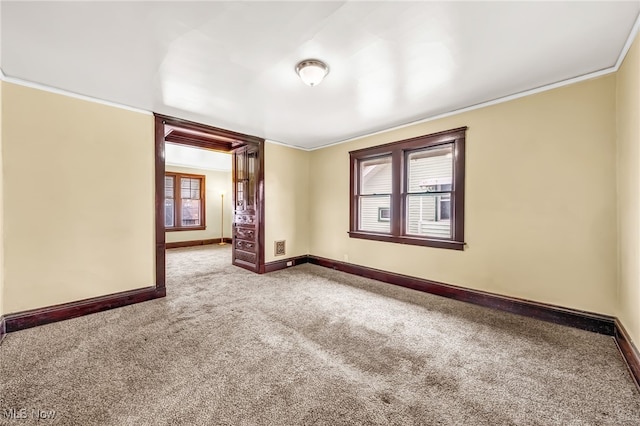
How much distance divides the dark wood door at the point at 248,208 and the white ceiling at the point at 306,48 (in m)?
1.73

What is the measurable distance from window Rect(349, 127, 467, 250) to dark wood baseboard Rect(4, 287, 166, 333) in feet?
10.8

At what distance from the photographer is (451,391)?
1.73m

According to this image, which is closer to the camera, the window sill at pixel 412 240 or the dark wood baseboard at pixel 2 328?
the dark wood baseboard at pixel 2 328

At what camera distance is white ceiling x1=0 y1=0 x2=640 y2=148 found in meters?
1.72

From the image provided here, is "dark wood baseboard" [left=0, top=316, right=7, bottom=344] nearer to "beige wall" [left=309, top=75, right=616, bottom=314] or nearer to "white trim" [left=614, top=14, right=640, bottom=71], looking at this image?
"beige wall" [left=309, top=75, right=616, bottom=314]

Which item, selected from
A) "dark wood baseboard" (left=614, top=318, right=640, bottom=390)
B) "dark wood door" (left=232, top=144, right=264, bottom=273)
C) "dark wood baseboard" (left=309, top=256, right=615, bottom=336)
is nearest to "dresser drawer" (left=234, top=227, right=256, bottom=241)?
"dark wood door" (left=232, top=144, right=264, bottom=273)

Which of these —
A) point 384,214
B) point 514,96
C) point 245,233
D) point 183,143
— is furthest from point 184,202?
point 514,96

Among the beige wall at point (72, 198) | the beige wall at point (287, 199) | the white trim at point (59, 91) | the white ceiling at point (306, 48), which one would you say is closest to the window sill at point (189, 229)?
the beige wall at point (287, 199)

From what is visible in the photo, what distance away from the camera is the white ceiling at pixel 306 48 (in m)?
1.72

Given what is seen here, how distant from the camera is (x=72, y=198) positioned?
9.62 ft

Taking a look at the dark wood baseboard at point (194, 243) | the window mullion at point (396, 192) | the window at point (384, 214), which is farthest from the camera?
the dark wood baseboard at point (194, 243)

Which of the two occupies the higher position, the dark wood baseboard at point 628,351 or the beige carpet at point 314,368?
the dark wood baseboard at point 628,351

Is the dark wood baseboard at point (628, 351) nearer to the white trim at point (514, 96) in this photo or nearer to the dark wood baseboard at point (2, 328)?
the white trim at point (514, 96)

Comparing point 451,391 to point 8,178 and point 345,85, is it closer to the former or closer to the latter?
point 345,85
